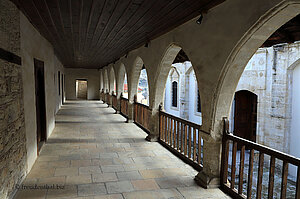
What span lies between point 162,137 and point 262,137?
5218mm

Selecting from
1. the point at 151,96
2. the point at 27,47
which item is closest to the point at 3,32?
the point at 27,47

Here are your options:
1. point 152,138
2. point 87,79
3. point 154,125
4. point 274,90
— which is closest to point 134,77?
point 154,125

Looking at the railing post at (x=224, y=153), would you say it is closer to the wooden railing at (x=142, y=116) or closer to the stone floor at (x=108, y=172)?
the stone floor at (x=108, y=172)

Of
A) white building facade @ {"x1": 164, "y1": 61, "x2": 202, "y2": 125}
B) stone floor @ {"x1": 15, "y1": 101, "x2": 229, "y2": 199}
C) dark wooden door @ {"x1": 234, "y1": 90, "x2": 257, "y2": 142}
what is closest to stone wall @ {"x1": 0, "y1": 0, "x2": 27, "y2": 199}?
stone floor @ {"x1": 15, "y1": 101, "x2": 229, "y2": 199}

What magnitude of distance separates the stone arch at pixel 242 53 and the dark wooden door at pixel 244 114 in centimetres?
772

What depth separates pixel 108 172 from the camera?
373 centimetres

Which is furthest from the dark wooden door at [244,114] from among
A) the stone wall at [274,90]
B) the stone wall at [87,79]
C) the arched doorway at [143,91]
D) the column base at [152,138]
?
the stone wall at [87,79]

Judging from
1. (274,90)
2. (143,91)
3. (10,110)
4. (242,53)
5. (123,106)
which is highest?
(242,53)

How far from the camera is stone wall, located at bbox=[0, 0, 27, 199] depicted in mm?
2555

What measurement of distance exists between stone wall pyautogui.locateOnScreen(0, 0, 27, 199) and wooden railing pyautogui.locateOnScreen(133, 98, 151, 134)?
3855 mm

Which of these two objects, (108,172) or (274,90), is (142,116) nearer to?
(108,172)

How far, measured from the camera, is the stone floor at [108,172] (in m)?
3.05

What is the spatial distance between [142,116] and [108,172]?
3779mm

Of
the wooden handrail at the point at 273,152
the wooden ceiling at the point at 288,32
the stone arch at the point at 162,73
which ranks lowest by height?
the wooden handrail at the point at 273,152
